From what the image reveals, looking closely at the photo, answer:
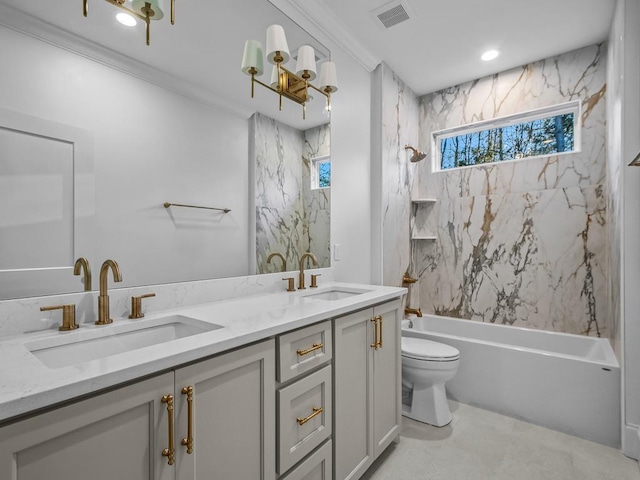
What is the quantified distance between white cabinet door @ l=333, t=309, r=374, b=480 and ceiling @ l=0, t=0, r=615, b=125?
1.25m

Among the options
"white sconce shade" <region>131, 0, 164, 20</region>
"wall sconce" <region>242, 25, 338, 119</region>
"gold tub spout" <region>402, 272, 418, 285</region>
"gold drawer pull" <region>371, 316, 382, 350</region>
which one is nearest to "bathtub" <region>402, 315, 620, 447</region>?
"gold tub spout" <region>402, 272, 418, 285</region>

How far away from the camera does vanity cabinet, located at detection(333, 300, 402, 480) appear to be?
1.46 metres

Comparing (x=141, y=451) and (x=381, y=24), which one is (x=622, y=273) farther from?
(x=141, y=451)

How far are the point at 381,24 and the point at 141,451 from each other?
8.74 ft

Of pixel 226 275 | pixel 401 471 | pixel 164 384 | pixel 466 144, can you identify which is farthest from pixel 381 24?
pixel 401 471

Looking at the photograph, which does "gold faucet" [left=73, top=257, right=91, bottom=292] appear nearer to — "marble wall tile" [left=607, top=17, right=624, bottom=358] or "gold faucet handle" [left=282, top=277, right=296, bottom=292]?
"gold faucet handle" [left=282, top=277, right=296, bottom=292]

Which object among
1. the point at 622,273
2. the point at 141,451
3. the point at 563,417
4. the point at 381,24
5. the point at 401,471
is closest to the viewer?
the point at 141,451

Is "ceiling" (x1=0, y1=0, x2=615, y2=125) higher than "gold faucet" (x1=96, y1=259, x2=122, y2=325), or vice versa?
"ceiling" (x1=0, y1=0, x2=615, y2=125)

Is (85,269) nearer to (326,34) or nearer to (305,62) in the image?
(305,62)

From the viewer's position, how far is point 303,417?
1.26 meters

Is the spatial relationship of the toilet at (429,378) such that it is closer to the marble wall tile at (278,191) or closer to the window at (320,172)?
the marble wall tile at (278,191)

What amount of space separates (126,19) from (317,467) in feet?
6.34

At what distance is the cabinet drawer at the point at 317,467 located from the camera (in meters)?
1.23

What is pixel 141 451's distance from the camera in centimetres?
78
